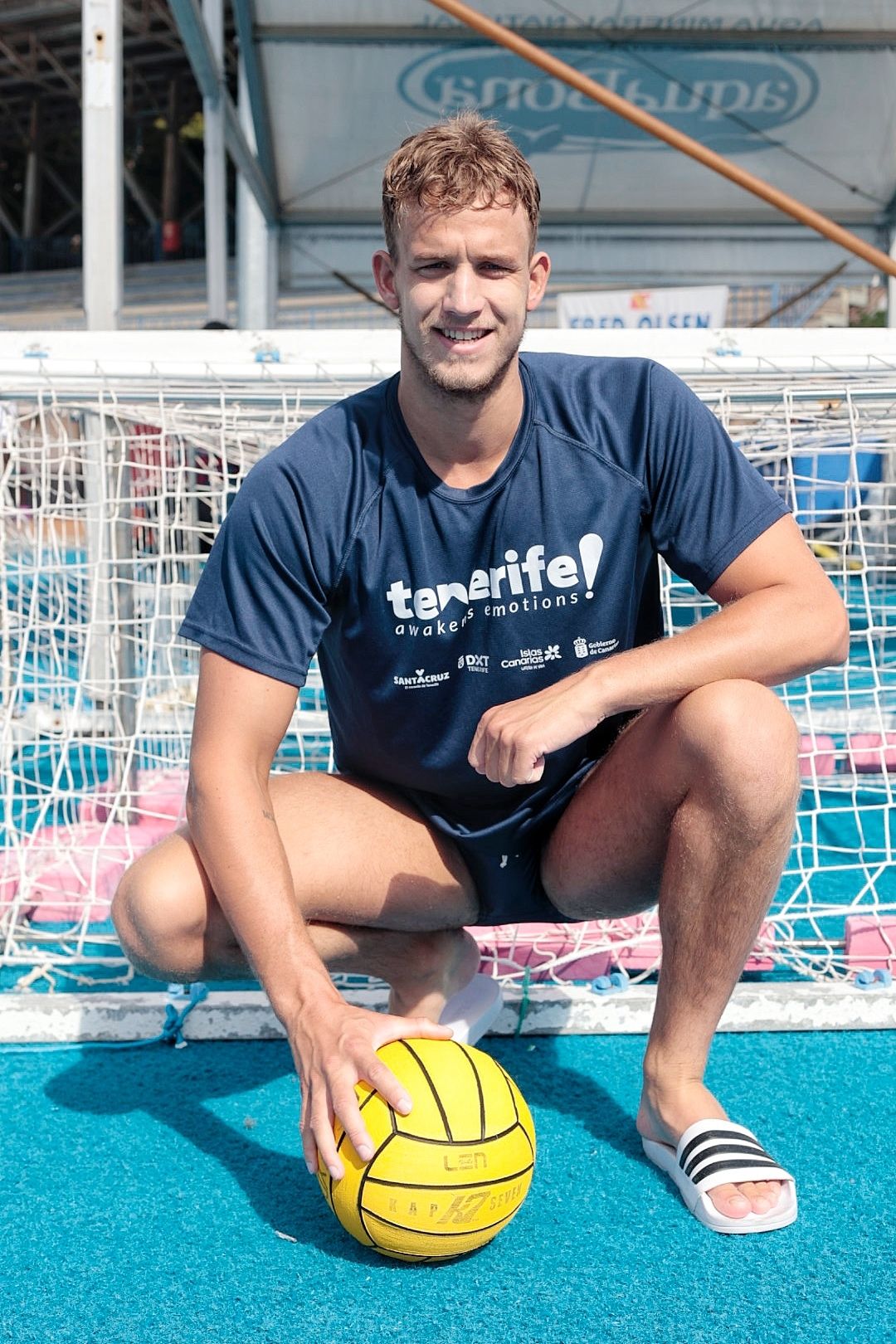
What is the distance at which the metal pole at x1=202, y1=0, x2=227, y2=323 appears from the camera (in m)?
7.45

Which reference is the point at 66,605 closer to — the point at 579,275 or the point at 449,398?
the point at 449,398

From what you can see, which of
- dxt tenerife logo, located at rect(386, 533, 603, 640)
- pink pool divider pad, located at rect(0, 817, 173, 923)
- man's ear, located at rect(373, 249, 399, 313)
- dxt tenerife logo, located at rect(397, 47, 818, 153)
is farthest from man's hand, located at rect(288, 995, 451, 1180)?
dxt tenerife logo, located at rect(397, 47, 818, 153)

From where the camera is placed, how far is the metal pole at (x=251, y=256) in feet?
30.7

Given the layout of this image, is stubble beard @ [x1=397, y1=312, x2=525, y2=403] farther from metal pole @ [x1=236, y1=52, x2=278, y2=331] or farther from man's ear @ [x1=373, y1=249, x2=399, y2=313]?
metal pole @ [x1=236, y1=52, x2=278, y2=331]

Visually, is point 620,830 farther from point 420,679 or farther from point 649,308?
point 649,308

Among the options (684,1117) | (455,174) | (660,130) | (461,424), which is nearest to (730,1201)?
(684,1117)

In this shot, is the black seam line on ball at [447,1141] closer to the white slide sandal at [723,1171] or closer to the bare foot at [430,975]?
the white slide sandal at [723,1171]

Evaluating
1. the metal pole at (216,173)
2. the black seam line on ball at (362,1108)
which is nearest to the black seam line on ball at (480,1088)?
the black seam line on ball at (362,1108)

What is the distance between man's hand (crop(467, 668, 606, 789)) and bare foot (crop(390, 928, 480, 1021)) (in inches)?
23.6

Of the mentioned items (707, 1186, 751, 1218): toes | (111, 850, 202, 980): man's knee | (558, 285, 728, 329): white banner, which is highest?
(558, 285, 728, 329): white banner

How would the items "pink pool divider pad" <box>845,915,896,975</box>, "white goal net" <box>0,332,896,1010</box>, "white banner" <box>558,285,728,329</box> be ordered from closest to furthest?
"pink pool divider pad" <box>845,915,896,975</box> < "white goal net" <box>0,332,896,1010</box> < "white banner" <box>558,285,728,329</box>

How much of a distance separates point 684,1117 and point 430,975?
581mm

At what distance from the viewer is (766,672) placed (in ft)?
6.65

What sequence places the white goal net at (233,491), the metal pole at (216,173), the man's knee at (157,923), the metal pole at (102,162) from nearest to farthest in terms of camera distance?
the man's knee at (157,923)
the white goal net at (233,491)
the metal pole at (102,162)
the metal pole at (216,173)
